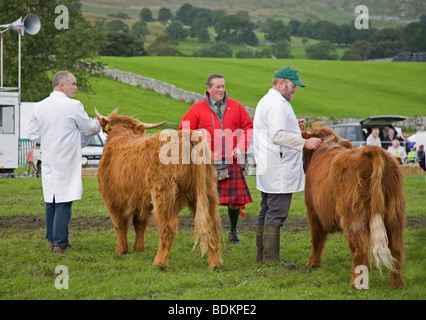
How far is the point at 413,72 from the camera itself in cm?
6425

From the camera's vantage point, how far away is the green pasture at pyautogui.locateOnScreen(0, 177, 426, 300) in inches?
184

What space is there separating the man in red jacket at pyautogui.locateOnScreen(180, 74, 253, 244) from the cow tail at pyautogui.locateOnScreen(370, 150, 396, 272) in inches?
92.2

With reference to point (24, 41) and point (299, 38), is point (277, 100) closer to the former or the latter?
point (24, 41)

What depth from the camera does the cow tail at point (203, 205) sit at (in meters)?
5.52

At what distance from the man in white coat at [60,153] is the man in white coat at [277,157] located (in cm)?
218

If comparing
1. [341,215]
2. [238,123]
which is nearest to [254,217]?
[238,123]

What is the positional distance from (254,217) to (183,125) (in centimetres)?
319

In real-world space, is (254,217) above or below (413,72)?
below
